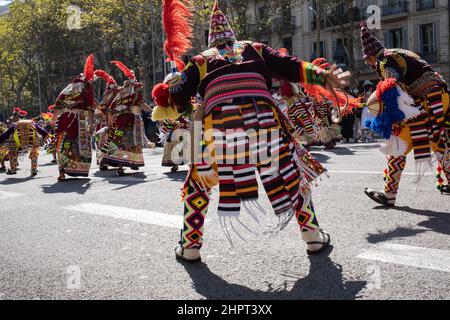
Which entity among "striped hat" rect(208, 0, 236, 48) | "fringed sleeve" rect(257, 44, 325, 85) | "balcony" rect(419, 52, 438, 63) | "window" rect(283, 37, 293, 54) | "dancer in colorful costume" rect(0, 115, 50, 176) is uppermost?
"window" rect(283, 37, 293, 54)

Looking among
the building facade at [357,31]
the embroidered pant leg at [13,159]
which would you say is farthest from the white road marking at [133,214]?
the building facade at [357,31]

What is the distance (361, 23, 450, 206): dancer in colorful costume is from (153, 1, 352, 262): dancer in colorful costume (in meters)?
→ 1.38

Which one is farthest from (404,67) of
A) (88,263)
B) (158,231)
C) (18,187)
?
(18,187)

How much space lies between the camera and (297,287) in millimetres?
3084

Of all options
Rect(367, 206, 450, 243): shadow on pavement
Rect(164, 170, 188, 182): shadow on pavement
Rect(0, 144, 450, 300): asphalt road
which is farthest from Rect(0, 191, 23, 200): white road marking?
Rect(367, 206, 450, 243): shadow on pavement

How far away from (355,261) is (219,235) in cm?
133

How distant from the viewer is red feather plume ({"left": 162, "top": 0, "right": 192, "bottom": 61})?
3914 mm

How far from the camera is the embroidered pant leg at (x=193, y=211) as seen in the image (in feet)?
12.1

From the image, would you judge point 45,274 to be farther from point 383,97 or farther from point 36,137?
point 36,137

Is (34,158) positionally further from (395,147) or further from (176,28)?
(395,147)

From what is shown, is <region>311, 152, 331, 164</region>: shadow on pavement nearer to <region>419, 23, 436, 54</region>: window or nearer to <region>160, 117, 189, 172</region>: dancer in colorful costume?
<region>160, 117, 189, 172</region>: dancer in colorful costume

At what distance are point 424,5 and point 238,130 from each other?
28213 mm

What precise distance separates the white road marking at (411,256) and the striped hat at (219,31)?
178 centimetres

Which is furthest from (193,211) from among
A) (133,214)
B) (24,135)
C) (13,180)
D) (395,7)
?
(395,7)
